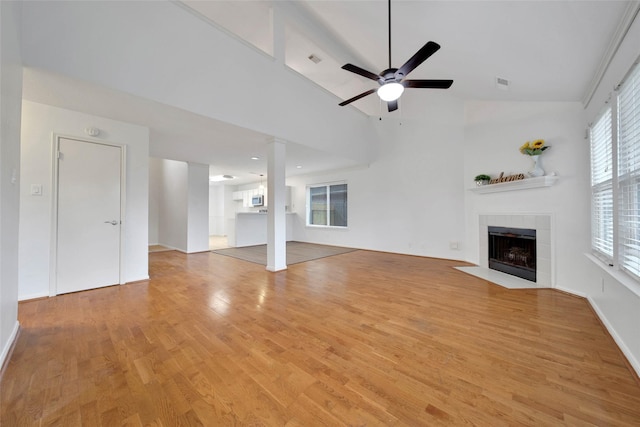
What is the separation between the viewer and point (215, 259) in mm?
5309

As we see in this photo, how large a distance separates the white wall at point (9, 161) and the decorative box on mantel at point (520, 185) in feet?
18.1

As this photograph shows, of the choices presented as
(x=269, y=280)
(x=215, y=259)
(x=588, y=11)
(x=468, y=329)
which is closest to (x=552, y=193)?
(x=588, y=11)

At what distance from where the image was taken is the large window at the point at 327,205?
7277 mm

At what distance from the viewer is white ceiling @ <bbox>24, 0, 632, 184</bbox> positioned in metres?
2.10

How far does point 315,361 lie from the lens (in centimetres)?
167

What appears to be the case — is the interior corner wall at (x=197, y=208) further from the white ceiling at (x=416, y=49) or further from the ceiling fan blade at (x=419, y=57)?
the ceiling fan blade at (x=419, y=57)

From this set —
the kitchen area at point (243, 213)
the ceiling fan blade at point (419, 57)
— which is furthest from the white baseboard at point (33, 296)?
the ceiling fan blade at point (419, 57)

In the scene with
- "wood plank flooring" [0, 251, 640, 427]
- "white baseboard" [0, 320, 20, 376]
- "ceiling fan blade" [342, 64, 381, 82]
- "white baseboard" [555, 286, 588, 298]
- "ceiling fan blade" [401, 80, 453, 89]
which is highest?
"ceiling fan blade" [342, 64, 381, 82]

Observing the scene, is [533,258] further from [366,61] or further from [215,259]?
[215,259]

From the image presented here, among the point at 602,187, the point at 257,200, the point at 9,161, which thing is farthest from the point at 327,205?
the point at 9,161

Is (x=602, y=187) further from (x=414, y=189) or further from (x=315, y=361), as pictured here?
(x=315, y=361)

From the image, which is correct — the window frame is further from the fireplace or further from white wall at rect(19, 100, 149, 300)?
white wall at rect(19, 100, 149, 300)

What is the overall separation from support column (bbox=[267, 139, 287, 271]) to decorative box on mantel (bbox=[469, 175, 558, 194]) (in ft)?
11.4

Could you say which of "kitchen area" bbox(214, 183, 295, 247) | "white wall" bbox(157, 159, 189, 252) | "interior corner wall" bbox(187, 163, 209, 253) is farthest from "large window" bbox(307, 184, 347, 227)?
"white wall" bbox(157, 159, 189, 252)
